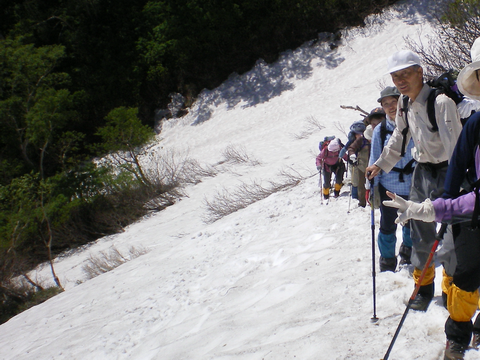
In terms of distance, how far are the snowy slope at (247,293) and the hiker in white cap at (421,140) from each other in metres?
0.50

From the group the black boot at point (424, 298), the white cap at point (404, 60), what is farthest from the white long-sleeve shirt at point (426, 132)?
the black boot at point (424, 298)

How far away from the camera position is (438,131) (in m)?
2.43

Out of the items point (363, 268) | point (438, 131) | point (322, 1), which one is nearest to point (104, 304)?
point (363, 268)

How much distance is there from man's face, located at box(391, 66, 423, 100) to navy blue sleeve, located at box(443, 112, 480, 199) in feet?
2.35

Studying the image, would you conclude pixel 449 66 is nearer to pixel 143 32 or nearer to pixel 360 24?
pixel 360 24

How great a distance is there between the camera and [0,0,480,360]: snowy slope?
3025 mm

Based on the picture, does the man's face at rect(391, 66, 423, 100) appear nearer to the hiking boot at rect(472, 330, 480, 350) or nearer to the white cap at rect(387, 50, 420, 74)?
the white cap at rect(387, 50, 420, 74)

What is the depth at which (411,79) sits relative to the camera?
2.47m

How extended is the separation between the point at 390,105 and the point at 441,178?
980 millimetres

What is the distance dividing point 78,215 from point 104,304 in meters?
11.5

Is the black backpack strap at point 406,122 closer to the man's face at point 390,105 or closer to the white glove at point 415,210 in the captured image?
the man's face at point 390,105

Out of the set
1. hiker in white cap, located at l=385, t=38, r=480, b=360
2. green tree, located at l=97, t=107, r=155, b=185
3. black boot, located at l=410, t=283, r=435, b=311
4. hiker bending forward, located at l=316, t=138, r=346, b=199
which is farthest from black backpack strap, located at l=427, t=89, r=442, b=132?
green tree, located at l=97, t=107, r=155, b=185

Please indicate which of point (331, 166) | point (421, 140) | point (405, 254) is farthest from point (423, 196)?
point (331, 166)

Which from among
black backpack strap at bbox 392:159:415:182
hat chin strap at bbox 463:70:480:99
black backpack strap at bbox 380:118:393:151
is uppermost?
hat chin strap at bbox 463:70:480:99
